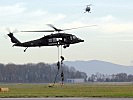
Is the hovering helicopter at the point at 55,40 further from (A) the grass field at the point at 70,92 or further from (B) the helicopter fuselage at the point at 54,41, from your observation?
(A) the grass field at the point at 70,92

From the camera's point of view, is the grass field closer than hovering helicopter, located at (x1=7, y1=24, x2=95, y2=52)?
No

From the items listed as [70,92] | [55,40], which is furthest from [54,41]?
[70,92]

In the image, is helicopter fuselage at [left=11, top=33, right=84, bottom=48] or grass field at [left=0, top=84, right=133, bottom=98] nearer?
helicopter fuselage at [left=11, top=33, right=84, bottom=48]

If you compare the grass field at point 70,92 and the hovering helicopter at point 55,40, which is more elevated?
the hovering helicopter at point 55,40

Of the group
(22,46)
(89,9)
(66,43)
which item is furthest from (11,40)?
(89,9)

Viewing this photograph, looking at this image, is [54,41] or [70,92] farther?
[70,92]

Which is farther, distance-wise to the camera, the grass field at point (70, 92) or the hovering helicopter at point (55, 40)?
the grass field at point (70, 92)

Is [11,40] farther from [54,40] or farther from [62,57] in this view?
[62,57]

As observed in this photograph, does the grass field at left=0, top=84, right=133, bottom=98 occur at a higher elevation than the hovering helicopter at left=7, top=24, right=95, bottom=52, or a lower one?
lower

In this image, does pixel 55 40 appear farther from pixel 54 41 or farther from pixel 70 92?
pixel 70 92

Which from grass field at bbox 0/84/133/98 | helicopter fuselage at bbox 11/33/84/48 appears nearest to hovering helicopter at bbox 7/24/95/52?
helicopter fuselage at bbox 11/33/84/48

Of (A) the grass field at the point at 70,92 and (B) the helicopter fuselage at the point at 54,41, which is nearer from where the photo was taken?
(B) the helicopter fuselage at the point at 54,41

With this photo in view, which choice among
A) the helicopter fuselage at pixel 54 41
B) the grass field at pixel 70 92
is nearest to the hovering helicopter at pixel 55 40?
the helicopter fuselage at pixel 54 41

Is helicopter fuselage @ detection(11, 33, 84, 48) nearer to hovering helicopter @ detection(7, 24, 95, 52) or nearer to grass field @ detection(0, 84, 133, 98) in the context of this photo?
hovering helicopter @ detection(7, 24, 95, 52)
